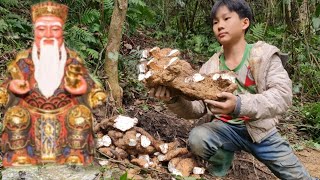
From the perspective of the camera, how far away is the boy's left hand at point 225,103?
8.36 ft

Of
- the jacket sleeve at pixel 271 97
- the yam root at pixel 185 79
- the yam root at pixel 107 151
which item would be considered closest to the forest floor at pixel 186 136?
the yam root at pixel 107 151

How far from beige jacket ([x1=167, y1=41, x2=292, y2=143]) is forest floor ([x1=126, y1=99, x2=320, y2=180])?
0.50 m

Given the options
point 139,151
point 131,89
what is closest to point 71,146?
point 139,151

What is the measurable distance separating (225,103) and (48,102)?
3.28ft

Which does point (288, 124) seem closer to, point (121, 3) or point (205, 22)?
point (121, 3)

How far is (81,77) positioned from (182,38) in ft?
14.9

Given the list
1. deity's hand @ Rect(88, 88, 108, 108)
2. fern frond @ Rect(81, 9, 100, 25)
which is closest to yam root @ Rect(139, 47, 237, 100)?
deity's hand @ Rect(88, 88, 108, 108)

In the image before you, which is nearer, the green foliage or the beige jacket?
the beige jacket

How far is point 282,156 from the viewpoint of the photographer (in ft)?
9.96

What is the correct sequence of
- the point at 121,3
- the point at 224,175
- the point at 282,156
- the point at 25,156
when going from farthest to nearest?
the point at 121,3 < the point at 224,175 < the point at 282,156 < the point at 25,156

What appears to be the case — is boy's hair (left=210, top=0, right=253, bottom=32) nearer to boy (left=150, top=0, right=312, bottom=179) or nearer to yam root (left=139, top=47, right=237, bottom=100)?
boy (left=150, top=0, right=312, bottom=179)

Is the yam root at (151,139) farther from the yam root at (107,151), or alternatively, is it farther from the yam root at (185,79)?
the yam root at (185,79)

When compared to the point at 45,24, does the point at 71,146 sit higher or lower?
lower

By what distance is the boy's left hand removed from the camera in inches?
100
